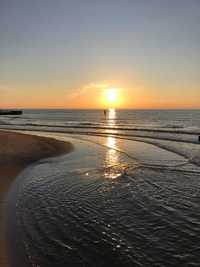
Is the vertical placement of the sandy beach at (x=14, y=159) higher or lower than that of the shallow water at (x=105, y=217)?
higher

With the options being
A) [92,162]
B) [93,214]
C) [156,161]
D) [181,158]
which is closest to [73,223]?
[93,214]

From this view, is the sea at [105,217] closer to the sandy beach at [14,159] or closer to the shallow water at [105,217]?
the shallow water at [105,217]

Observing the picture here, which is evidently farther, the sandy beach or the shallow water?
the sandy beach

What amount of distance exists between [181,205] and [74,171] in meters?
6.23

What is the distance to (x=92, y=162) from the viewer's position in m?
16.1

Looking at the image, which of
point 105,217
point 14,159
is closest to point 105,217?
point 105,217

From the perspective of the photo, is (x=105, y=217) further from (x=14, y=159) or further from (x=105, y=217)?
(x=14, y=159)

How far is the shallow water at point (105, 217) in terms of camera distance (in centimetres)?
586

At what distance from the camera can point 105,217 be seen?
792 centimetres

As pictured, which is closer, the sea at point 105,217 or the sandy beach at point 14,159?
the sea at point 105,217

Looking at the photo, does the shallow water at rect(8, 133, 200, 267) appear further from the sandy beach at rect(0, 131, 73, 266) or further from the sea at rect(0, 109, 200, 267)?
the sandy beach at rect(0, 131, 73, 266)

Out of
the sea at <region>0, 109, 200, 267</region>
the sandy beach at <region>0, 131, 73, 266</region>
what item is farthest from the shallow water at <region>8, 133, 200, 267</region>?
the sandy beach at <region>0, 131, 73, 266</region>

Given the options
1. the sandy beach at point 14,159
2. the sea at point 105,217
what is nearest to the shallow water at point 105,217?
the sea at point 105,217

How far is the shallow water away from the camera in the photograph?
5855 millimetres
